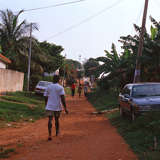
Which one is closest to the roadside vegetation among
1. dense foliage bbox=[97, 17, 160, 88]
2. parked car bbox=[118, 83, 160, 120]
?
parked car bbox=[118, 83, 160, 120]

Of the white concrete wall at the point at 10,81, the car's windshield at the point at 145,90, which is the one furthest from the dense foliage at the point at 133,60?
the white concrete wall at the point at 10,81

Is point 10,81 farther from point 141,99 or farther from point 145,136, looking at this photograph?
point 145,136

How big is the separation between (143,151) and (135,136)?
5.02ft

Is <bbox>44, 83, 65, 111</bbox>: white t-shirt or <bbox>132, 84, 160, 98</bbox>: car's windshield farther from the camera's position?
<bbox>132, 84, 160, 98</bbox>: car's windshield

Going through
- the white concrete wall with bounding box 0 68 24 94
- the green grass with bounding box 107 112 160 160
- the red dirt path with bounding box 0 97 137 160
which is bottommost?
the red dirt path with bounding box 0 97 137 160

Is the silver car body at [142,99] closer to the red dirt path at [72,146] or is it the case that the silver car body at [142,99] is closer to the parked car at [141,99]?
the parked car at [141,99]

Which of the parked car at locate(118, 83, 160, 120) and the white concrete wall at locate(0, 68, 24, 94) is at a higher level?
the white concrete wall at locate(0, 68, 24, 94)

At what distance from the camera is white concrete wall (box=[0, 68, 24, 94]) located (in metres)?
23.3

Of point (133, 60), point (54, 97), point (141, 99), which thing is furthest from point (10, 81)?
point (54, 97)

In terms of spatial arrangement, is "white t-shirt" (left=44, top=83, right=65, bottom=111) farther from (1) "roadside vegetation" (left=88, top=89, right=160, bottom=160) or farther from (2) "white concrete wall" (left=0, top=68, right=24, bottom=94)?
(2) "white concrete wall" (left=0, top=68, right=24, bottom=94)

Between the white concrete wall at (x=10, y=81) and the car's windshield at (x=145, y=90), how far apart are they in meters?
13.8

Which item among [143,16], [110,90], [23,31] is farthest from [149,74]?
[23,31]

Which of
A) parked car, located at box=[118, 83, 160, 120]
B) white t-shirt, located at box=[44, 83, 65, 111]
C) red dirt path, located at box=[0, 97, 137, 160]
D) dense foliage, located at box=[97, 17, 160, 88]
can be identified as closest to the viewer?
red dirt path, located at box=[0, 97, 137, 160]

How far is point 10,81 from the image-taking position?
2561 centimetres
